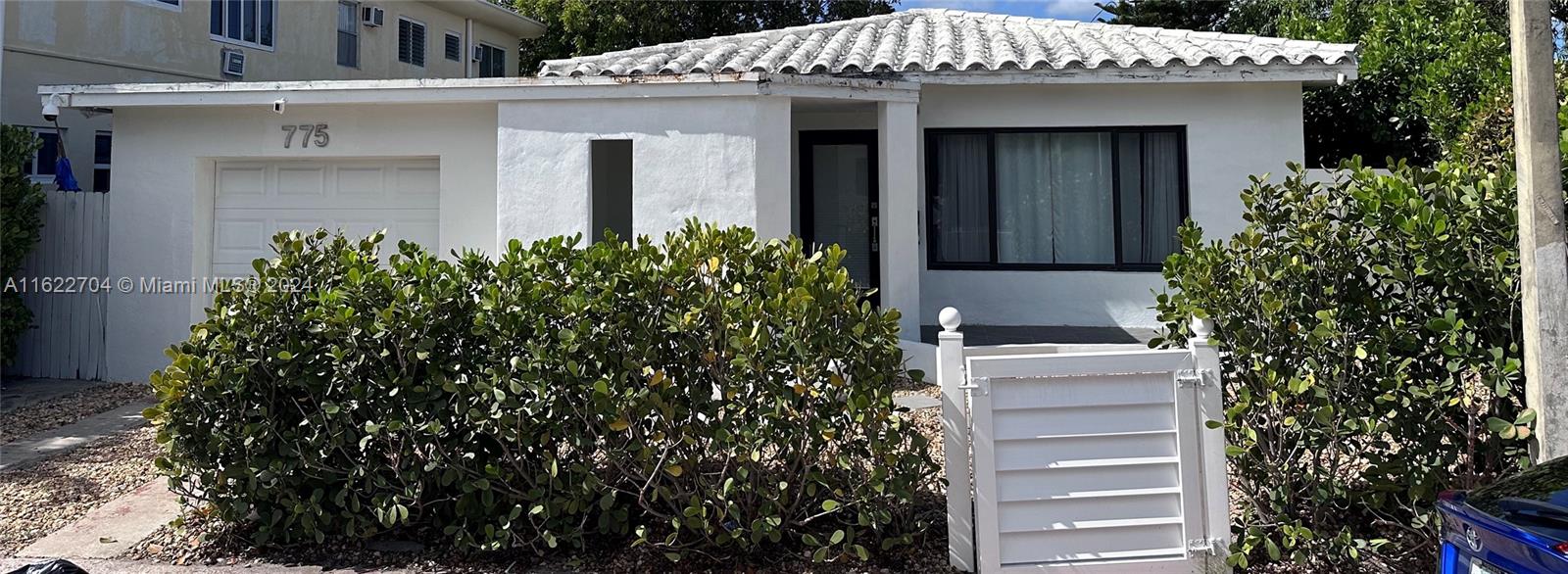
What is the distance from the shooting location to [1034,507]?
4645 millimetres

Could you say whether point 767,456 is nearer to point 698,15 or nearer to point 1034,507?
point 1034,507

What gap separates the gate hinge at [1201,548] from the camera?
4.65m

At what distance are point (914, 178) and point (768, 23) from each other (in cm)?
1728

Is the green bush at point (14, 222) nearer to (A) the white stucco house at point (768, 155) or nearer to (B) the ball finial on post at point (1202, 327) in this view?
(A) the white stucco house at point (768, 155)

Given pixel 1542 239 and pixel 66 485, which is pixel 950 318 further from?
pixel 66 485

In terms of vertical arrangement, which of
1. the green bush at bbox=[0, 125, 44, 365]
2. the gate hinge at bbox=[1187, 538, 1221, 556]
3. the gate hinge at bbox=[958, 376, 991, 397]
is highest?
the green bush at bbox=[0, 125, 44, 365]

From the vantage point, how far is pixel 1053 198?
1099 cm

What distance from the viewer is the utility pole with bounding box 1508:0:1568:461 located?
4203mm

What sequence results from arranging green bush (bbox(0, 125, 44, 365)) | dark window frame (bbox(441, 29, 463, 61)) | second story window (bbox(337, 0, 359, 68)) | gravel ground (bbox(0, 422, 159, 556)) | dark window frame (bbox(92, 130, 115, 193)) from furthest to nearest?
dark window frame (bbox(441, 29, 463, 61)), second story window (bbox(337, 0, 359, 68)), dark window frame (bbox(92, 130, 115, 193)), green bush (bbox(0, 125, 44, 365)), gravel ground (bbox(0, 422, 159, 556))

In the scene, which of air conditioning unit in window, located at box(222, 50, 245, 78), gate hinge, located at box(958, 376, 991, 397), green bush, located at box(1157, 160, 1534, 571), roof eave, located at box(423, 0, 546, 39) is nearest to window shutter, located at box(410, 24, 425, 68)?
roof eave, located at box(423, 0, 546, 39)

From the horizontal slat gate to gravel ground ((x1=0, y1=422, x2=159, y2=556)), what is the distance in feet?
17.8

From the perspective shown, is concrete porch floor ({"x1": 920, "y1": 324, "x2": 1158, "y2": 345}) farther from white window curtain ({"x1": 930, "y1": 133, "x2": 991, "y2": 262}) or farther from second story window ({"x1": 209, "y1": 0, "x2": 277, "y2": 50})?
second story window ({"x1": 209, "y1": 0, "x2": 277, "y2": 50})

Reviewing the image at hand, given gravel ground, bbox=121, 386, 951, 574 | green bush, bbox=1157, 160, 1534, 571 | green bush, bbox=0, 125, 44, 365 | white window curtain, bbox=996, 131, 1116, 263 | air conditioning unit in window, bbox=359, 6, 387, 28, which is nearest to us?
green bush, bbox=1157, 160, 1534, 571

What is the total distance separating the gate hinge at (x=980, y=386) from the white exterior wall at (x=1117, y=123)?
632cm
